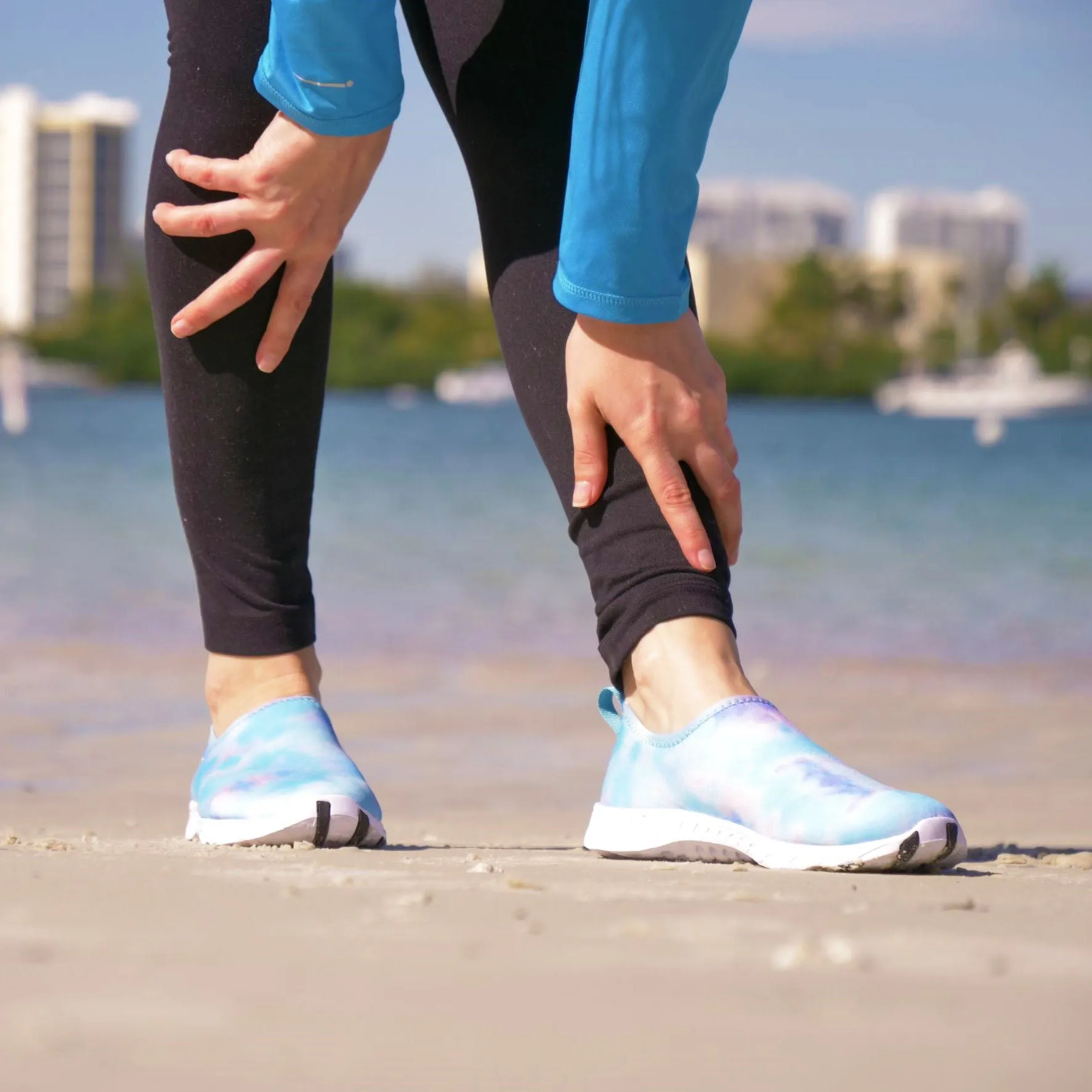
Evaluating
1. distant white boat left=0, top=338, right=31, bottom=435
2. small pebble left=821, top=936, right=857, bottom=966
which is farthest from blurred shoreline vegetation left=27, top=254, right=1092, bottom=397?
small pebble left=821, top=936, right=857, bottom=966

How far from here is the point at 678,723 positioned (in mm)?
1186

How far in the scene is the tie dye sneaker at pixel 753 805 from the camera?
1.07 metres

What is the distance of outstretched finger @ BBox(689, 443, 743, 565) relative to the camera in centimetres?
121

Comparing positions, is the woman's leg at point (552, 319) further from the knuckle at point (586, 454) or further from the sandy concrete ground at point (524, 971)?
the sandy concrete ground at point (524, 971)

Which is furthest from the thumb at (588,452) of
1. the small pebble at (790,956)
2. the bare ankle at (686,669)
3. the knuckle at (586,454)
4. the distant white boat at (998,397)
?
the distant white boat at (998,397)

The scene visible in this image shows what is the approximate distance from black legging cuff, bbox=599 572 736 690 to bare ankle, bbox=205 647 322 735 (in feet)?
0.91

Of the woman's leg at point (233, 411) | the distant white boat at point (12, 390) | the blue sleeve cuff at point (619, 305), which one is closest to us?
the blue sleeve cuff at point (619, 305)

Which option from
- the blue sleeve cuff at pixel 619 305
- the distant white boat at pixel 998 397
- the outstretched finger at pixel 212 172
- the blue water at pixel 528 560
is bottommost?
the distant white boat at pixel 998 397

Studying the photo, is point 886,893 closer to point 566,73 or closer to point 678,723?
point 678,723

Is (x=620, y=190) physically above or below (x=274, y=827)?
above

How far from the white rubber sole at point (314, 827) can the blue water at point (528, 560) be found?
305 cm

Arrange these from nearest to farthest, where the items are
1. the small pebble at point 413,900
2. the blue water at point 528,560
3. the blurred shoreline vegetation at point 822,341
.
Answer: the small pebble at point 413,900 → the blue water at point 528,560 → the blurred shoreline vegetation at point 822,341

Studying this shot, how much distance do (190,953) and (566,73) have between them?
0.77 metres

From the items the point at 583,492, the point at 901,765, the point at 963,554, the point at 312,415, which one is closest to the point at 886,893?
the point at 583,492
